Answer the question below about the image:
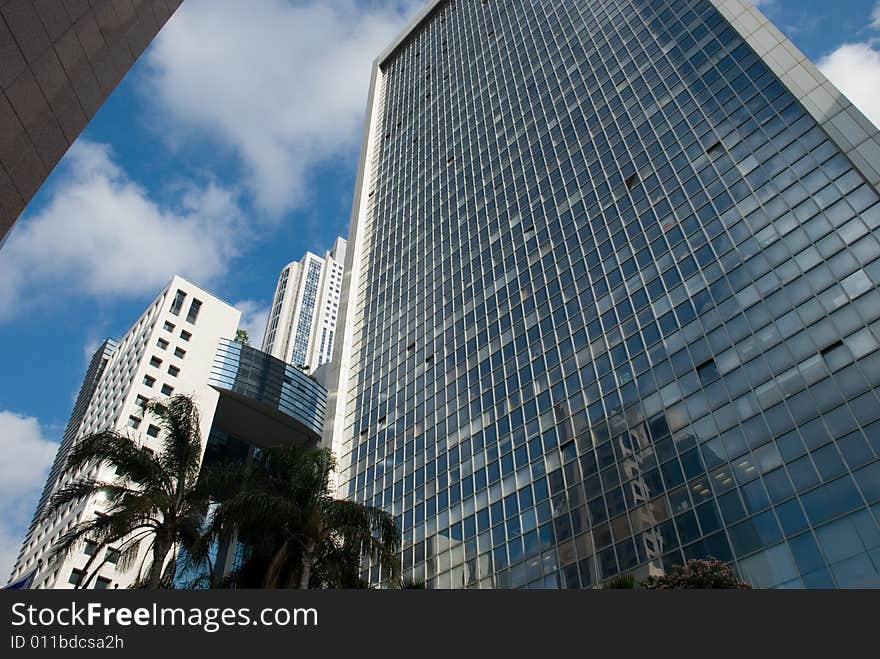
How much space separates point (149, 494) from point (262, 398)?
7818cm

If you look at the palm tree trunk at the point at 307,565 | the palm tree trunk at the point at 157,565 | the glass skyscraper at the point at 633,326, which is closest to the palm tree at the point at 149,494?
the palm tree trunk at the point at 157,565

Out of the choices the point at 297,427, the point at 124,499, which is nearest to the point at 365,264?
the point at 297,427

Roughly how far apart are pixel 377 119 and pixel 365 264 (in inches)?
1387

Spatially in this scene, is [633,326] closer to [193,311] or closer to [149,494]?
[149,494]

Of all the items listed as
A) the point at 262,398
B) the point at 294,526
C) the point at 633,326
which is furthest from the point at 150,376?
the point at 294,526

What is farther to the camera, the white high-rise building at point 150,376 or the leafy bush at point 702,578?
the white high-rise building at point 150,376

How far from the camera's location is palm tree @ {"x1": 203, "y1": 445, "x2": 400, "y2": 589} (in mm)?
25078

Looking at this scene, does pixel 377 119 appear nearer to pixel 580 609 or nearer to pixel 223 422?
pixel 223 422

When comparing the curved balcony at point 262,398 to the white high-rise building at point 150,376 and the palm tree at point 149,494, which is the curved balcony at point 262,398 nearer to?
the white high-rise building at point 150,376

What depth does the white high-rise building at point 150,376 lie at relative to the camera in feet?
260

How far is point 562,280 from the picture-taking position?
58125 millimetres

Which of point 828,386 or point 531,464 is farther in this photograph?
point 531,464

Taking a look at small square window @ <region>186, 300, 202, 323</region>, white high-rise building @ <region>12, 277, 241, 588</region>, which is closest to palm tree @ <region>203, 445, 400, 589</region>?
white high-rise building @ <region>12, 277, 241, 588</region>

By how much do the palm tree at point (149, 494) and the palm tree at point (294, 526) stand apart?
3.00 feet
